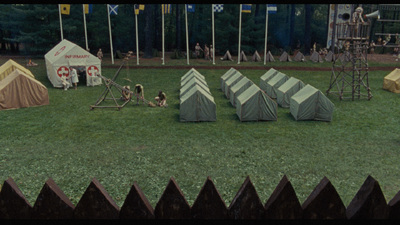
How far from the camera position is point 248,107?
49.6ft

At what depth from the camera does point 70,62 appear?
77.3 feet

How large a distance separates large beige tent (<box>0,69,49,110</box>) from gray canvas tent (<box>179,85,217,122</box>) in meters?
8.53

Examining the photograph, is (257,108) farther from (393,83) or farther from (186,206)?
(186,206)

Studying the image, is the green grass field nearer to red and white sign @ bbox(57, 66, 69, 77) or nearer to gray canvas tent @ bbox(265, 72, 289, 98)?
gray canvas tent @ bbox(265, 72, 289, 98)

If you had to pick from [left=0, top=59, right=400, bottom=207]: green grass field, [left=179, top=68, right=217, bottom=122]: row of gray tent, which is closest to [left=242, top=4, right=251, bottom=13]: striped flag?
[left=0, top=59, right=400, bottom=207]: green grass field

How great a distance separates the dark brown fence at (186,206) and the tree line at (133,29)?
121 ft

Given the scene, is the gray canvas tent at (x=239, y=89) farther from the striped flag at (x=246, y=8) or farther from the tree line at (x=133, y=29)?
the tree line at (x=133, y=29)

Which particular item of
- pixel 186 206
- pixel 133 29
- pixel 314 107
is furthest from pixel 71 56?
pixel 133 29

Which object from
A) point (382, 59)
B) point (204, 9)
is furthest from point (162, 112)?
point (204, 9)

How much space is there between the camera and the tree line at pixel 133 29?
3859 cm

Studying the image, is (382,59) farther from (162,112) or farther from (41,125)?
(41,125)

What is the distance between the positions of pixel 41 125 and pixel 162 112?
5.67 m

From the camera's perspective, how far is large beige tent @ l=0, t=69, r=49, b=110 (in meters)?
16.9

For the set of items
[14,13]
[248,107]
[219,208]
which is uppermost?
[14,13]
